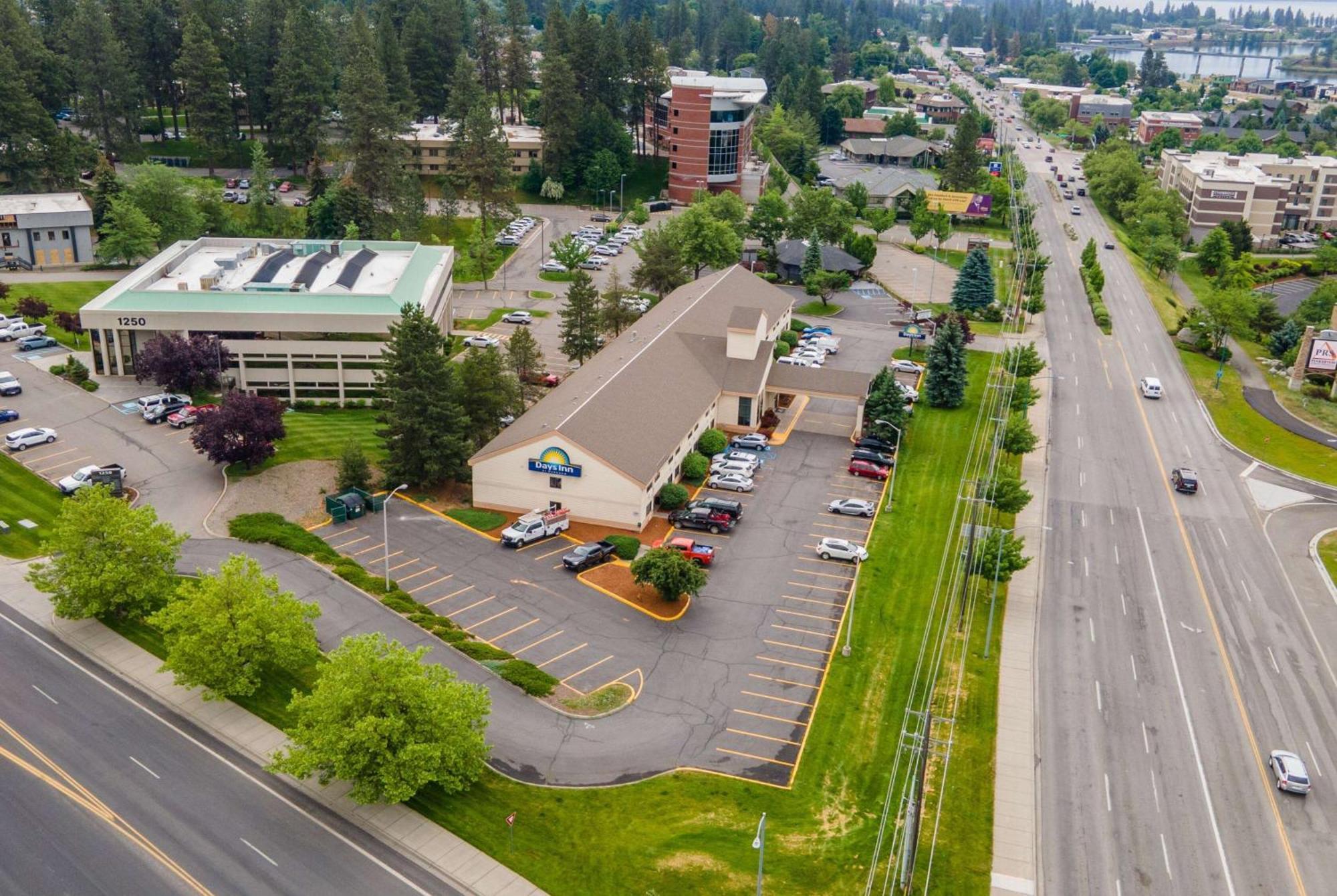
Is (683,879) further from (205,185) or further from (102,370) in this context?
(205,185)

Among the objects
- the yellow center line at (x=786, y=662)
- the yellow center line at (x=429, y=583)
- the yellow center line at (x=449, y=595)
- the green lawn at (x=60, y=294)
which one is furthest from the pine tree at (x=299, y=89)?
the yellow center line at (x=786, y=662)

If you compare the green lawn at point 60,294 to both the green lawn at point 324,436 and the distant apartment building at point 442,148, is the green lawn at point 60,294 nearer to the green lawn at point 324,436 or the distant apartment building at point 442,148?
the green lawn at point 324,436

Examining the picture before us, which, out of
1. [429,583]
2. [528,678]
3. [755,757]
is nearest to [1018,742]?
[755,757]

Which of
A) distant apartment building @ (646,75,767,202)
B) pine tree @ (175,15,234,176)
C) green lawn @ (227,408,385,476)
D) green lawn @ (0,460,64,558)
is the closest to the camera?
green lawn @ (0,460,64,558)

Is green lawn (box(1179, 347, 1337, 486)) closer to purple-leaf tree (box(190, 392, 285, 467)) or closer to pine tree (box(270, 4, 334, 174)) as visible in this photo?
purple-leaf tree (box(190, 392, 285, 467))

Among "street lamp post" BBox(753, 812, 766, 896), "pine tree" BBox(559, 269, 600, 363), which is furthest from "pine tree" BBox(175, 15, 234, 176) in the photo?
"street lamp post" BBox(753, 812, 766, 896)

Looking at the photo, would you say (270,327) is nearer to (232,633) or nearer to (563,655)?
(232,633)

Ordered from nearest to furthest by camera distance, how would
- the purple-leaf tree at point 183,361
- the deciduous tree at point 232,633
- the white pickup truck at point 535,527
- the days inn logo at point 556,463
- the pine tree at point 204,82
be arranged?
the deciduous tree at point 232,633 < the white pickup truck at point 535,527 < the days inn logo at point 556,463 < the purple-leaf tree at point 183,361 < the pine tree at point 204,82

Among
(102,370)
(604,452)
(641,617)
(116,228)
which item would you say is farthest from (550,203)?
(641,617)
